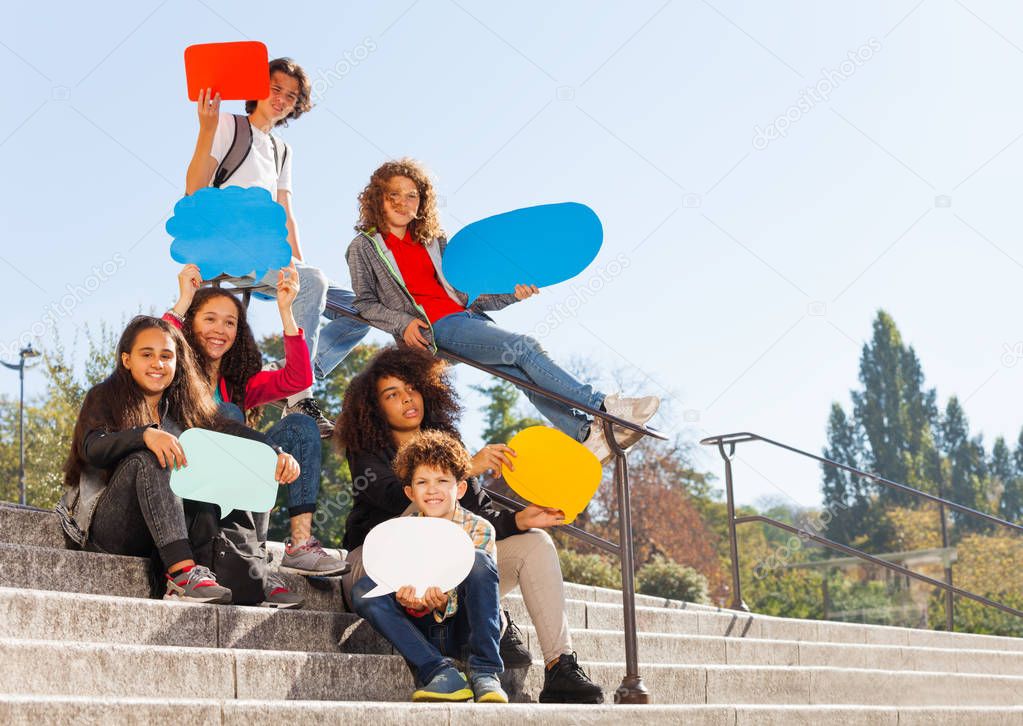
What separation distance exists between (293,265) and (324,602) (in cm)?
146

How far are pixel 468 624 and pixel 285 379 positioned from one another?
1.31 metres

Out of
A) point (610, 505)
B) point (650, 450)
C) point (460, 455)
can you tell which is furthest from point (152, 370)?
point (650, 450)

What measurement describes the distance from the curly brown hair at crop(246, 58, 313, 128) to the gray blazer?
632mm

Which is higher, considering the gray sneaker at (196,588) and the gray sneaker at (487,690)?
the gray sneaker at (196,588)

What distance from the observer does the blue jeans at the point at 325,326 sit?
4.74 m

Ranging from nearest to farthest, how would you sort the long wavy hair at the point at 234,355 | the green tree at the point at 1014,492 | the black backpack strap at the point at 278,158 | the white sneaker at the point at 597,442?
the long wavy hair at the point at 234,355, the white sneaker at the point at 597,442, the black backpack strap at the point at 278,158, the green tree at the point at 1014,492

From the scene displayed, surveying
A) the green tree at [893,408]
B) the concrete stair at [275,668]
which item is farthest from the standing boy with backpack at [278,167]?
the green tree at [893,408]

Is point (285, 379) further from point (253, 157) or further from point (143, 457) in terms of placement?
point (253, 157)

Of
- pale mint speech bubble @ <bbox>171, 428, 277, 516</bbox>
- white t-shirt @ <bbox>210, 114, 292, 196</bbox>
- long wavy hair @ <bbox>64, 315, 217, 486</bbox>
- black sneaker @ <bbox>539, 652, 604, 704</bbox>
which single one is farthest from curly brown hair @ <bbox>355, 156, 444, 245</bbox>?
black sneaker @ <bbox>539, 652, 604, 704</bbox>

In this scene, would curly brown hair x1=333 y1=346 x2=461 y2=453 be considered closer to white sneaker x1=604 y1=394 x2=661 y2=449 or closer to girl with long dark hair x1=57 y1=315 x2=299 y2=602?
girl with long dark hair x1=57 y1=315 x2=299 y2=602

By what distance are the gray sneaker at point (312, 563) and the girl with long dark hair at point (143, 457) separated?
1.48ft

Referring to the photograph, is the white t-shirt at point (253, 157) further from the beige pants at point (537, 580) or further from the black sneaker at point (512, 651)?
the black sneaker at point (512, 651)

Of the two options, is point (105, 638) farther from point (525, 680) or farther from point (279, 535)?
point (279, 535)

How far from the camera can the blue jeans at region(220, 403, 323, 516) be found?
13.3 ft
